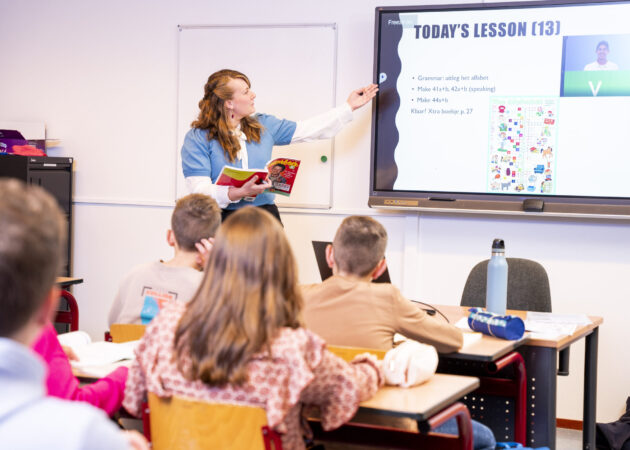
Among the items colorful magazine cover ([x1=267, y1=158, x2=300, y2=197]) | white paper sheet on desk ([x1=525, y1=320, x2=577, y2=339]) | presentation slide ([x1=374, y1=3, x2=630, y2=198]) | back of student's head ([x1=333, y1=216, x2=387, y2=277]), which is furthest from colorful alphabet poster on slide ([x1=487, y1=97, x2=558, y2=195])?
back of student's head ([x1=333, y1=216, x2=387, y2=277])

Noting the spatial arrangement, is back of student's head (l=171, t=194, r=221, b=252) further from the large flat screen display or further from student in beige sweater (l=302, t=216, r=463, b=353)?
the large flat screen display

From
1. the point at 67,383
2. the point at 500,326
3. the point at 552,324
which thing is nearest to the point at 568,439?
the point at 552,324

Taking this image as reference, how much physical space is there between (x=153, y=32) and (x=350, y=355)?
11.5 ft

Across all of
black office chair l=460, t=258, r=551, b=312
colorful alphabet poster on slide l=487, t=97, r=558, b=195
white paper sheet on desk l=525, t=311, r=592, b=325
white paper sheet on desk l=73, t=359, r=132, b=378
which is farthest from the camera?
colorful alphabet poster on slide l=487, t=97, r=558, b=195

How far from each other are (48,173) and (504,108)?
2822mm

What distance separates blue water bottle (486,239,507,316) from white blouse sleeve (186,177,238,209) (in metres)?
1.39

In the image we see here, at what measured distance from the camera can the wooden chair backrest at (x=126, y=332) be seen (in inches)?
87.4

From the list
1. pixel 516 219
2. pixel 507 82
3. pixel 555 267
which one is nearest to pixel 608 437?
pixel 555 267

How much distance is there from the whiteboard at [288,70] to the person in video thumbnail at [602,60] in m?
1.45

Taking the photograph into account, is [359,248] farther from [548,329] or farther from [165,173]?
[165,173]

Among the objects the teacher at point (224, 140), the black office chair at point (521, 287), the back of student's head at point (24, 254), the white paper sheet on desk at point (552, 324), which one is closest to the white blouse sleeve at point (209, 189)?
the teacher at point (224, 140)

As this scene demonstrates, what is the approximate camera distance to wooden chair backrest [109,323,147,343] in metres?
2.22

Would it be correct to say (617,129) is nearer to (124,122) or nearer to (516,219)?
(516,219)

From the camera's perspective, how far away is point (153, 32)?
4.90m
